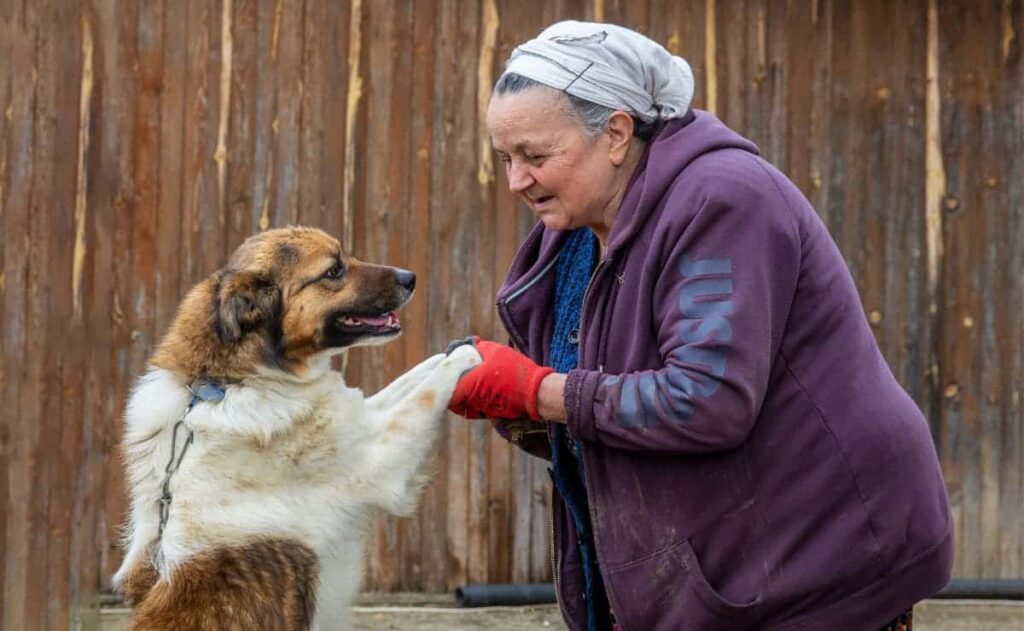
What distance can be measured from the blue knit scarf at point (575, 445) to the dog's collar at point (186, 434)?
1.06 m

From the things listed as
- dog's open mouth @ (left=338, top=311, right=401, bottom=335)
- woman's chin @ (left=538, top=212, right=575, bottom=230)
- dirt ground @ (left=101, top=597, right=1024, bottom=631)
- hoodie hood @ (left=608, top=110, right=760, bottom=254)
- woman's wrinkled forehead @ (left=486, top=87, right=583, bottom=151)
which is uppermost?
woman's wrinkled forehead @ (left=486, top=87, right=583, bottom=151)

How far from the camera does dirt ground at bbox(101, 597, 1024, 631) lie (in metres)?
6.50

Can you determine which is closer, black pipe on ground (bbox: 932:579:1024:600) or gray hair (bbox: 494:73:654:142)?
gray hair (bbox: 494:73:654:142)

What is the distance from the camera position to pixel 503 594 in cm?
667

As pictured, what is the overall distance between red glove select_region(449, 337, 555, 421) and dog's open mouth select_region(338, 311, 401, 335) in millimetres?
957

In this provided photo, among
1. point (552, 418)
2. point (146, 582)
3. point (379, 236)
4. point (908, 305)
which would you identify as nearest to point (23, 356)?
point (379, 236)

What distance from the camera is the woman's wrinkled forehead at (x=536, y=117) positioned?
2934 millimetres

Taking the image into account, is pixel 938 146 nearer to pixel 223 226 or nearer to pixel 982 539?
pixel 982 539

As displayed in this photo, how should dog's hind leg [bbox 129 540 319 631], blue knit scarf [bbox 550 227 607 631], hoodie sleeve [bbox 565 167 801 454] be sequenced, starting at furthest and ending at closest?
1. dog's hind leg [bbox 129 540 319 631]
2. blue knit scarf [bbox 550 227 607 631]
3. hoodie sleeve [bbox 565 167 801 454]

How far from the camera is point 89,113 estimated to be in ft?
20.7

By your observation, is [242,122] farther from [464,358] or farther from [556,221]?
[556,221]

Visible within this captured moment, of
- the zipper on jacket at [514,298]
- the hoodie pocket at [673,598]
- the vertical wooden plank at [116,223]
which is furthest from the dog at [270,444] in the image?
the vertical wooden plank at [116,223]

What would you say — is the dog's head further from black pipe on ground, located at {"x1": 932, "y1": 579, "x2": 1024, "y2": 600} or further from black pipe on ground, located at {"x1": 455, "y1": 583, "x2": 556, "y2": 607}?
black pipe on ground, located at {"x1": 932, "y1": 579, "x2": 1024, "y2": 600}

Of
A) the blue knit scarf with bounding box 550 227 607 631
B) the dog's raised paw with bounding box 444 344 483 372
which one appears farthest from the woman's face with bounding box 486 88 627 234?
the dog's raised paw with bounding box 444 344 483 372
